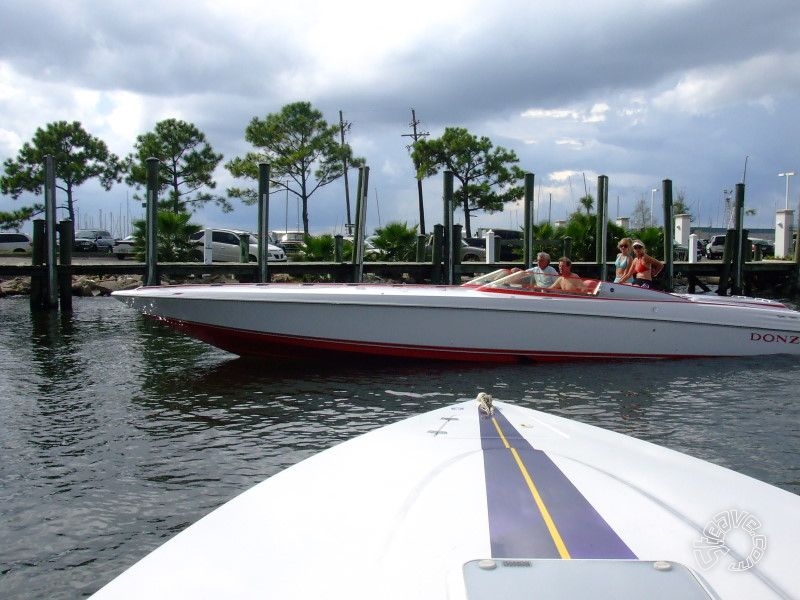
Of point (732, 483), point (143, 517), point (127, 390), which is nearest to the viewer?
point (732, 483)

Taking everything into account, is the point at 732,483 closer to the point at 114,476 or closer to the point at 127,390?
the point at 114,476

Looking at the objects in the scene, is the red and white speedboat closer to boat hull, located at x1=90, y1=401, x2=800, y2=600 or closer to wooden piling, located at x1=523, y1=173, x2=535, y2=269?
boat hull, located at x1=90, y1=401, x2=800, y2=600

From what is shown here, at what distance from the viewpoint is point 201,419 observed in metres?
6.97

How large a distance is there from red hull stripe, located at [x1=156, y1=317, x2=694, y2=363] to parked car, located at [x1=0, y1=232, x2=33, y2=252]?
31807mm

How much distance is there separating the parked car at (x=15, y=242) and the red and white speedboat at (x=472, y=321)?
31.8 meters

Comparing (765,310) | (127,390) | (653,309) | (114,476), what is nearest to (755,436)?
(653,309)

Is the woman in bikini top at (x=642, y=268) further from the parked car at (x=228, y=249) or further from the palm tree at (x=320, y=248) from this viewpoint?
the parked car at (x=228, y=249)

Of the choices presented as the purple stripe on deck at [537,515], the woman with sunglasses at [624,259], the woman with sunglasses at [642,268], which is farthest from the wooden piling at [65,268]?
the purple stripe on deck at [537,515]

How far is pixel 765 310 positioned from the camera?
400 inches

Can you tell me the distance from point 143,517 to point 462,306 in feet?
18.5

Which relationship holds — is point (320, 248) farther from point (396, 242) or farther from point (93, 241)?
point (93, 241)

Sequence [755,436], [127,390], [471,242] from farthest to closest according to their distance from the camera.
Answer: [471,242] < [127,390] < [755,436]

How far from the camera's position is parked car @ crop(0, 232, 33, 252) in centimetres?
3749

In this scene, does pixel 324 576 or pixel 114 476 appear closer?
pixel 324 576
